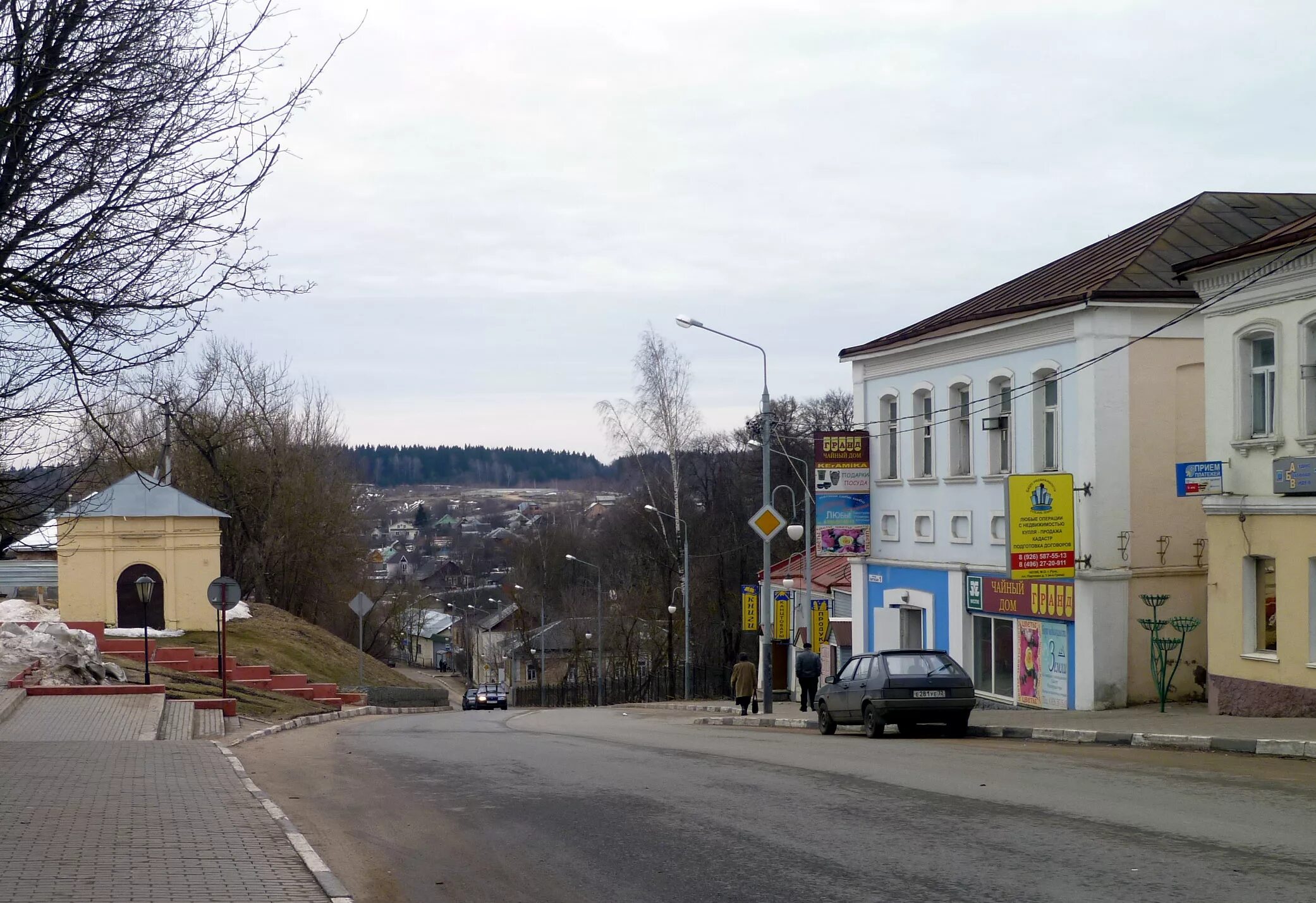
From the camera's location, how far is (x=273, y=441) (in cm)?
5847

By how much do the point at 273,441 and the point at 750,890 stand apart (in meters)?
53.8

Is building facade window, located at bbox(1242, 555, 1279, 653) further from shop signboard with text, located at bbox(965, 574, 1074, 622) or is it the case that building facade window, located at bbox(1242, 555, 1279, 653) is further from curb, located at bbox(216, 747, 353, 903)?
curb, located at bbox(216, 747, 353, 903)

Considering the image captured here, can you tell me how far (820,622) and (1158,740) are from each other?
70.9ft

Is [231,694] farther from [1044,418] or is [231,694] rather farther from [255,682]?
[1044,418]

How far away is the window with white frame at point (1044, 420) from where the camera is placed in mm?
25516

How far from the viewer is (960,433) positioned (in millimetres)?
29031

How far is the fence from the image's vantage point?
193 ft

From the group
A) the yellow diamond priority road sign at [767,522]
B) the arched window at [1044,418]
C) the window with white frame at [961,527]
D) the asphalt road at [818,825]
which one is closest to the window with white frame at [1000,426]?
the arched window at [1044,418]

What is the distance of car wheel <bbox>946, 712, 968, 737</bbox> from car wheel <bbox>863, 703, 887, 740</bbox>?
1.05 metres

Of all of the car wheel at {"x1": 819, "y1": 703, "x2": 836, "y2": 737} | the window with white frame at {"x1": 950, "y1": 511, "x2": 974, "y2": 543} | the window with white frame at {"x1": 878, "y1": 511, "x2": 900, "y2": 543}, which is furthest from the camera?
the window with white frame at {"x1": 878, "y1": 511, "x2": 900, "y2": 543}

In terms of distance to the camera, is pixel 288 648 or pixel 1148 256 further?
pixel 288 648

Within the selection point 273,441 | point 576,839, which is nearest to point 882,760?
point 576,839

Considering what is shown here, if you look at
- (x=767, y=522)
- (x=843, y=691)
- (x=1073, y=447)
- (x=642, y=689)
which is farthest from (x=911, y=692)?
(x=642, y=689)

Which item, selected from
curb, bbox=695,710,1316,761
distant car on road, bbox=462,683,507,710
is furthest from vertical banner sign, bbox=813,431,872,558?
distant car on road, bbox=462,683,507,710
